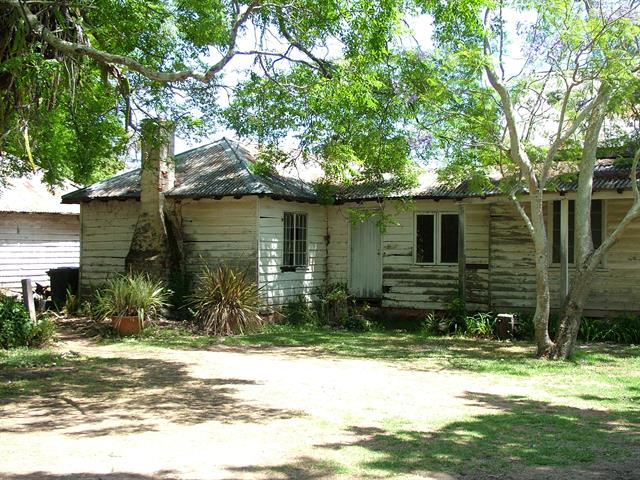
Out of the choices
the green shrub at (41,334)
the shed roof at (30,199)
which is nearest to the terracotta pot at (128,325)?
the green shrub at (41,334)

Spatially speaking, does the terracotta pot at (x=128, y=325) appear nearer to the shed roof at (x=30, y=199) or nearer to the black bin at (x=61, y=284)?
the black bin at (x=61, y=284)

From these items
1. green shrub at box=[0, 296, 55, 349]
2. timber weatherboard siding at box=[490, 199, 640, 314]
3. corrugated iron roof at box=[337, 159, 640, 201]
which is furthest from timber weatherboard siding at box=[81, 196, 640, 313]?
green shrub at box=[0, 296, 55, 349]

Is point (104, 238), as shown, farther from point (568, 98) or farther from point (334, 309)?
point (568, 98)

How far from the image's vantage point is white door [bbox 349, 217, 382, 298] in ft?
58.3

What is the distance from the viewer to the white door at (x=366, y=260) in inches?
A: 700

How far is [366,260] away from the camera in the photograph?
59.0 feet

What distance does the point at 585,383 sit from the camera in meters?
9.40

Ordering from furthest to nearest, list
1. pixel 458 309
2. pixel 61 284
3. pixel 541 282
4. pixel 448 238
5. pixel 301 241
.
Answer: pixel 61 284 → pixel 301 241 → pixel 448 238 → pixel 458 309 → pixel 541 282

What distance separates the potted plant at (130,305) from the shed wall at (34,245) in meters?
8.03

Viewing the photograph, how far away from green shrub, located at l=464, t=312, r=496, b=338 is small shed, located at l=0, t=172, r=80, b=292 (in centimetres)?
1295

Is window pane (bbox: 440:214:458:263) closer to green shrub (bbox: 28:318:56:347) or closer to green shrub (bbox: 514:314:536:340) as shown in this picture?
green shrub (bbox: 514:314:536:340)

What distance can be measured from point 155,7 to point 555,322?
10363mm

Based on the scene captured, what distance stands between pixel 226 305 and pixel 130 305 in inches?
79.3

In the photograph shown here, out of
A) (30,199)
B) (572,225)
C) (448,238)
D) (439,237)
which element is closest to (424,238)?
(439,237)
